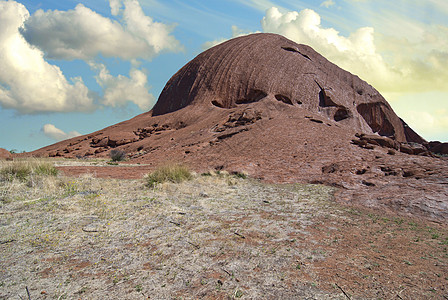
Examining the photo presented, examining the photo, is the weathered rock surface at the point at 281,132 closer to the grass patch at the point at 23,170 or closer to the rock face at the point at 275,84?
the rock face at the point at 275,84

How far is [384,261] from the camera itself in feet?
15.4

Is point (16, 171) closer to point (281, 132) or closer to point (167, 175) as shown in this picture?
point (167, 175)

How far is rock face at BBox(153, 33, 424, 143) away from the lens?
2906 cm

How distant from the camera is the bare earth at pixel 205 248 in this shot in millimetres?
3805

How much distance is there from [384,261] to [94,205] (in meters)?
5.93

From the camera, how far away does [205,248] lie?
4949 millimetres

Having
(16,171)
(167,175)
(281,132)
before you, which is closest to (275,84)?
(281,132)

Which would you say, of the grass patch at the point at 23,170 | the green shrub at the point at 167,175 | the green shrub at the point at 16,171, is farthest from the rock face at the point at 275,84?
the green shrub at the point at 16,171

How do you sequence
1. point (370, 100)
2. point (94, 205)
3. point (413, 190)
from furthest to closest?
point (370, 100) → point (413, 190) → point (94, 205)

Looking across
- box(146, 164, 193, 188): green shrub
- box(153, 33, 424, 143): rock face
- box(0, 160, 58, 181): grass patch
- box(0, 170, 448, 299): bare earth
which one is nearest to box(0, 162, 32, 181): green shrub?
box(0, 160, 58, 181): grass patch

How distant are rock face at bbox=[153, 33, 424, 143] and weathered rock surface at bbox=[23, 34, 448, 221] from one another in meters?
0.11

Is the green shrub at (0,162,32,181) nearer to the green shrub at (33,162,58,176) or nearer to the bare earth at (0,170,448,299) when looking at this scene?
the green shrub at (33,162,58,176)

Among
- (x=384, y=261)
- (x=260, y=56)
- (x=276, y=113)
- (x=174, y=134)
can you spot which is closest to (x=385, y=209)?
(x=384, y=261)

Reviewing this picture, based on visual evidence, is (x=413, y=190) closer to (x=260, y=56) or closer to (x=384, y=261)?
(x=384, y=261)
